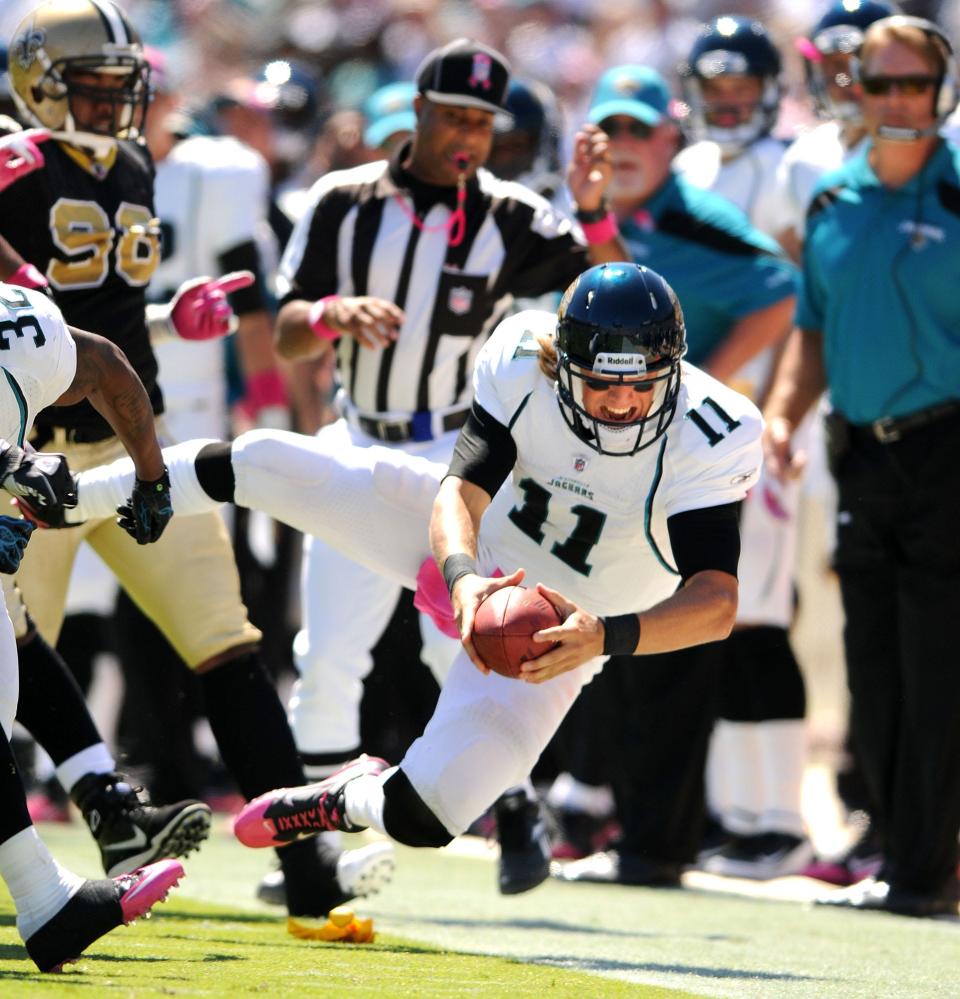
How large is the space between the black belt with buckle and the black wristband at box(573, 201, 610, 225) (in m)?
0.61

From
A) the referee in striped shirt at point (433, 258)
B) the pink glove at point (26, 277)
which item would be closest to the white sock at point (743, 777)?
the referee in striped shirt at point (433, 258)

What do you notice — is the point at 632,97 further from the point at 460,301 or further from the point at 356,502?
the point at 356,502

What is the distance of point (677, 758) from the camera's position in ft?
21.8

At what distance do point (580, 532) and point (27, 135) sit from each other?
5.49 feet

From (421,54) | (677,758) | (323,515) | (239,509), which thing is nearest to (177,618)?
(323,515)

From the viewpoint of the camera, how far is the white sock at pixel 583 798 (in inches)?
283

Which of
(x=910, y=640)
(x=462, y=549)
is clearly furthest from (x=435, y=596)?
(x=910, y=640)

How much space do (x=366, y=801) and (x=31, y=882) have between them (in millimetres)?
805

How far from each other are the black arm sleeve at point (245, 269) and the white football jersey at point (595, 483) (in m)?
2.81

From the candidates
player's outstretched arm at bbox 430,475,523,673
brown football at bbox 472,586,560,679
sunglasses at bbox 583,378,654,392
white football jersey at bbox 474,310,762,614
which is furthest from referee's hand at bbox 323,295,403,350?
brown football at bbox 472,586,560,679

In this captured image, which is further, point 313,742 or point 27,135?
point 313,742

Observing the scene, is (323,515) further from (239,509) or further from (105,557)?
(239,509)

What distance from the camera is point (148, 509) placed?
4.69 m

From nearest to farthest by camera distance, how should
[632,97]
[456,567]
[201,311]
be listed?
1. [456,567]
2. [201,311]
3. [632,97]
